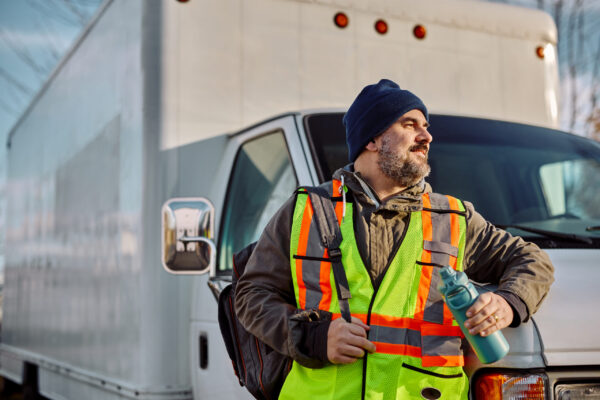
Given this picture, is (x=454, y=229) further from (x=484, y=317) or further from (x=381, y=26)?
(x=381, y=26)

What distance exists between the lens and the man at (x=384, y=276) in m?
2.13

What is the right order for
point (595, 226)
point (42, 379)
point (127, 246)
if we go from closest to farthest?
point (595, 226) < point (127, 246) < point (42, 379)

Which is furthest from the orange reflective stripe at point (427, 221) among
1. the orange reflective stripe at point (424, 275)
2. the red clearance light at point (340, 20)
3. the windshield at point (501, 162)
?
the red clearance light at point (340, 20)

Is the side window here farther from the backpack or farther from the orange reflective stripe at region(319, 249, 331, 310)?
the orange reflective stripe at region(319, 249, 331, 310)

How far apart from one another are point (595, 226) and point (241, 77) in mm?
2349

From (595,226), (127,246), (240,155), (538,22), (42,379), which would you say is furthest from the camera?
(42,379)

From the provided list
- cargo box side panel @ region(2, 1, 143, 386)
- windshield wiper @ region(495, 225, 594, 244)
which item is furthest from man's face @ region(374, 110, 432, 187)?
cargo box side panel @ region(2, 1, 143, 386)

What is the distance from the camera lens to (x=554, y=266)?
2467 millimetres

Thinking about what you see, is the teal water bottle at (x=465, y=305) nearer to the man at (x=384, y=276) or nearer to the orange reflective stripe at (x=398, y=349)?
the man at (x=384, y=276)

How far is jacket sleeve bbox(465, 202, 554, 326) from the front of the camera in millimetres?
2180

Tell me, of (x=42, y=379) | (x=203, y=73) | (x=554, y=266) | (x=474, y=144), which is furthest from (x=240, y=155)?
(x=42, y=379)

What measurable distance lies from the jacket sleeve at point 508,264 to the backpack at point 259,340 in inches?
17.8

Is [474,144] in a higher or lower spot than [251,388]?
higher

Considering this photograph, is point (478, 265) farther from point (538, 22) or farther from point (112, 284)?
point (538, 22)
